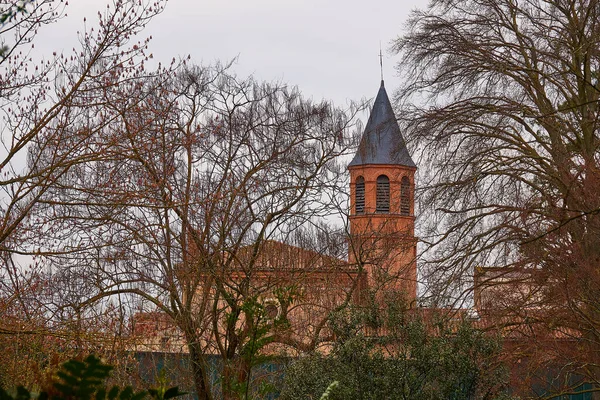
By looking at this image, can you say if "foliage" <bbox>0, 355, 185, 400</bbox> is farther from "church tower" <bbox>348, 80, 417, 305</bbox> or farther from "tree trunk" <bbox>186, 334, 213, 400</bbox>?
"church tower" <bbox>348, 80, 417, 305</bbox>

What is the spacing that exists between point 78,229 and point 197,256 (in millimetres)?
3967

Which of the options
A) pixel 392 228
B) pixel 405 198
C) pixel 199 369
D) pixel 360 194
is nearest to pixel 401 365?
pixel 199 369

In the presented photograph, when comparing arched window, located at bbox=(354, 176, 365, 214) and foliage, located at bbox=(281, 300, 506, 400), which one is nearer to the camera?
foliage, located at bbox=(281, 300, 506, 400)

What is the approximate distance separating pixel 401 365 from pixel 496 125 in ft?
29.2

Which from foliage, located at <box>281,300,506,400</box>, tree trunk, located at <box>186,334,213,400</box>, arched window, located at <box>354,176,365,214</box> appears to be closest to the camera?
foliage, located at <box>281,300,506,400</box>

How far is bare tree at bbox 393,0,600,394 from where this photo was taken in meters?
18.7

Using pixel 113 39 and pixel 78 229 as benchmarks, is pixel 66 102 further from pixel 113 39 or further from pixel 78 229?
pixel 78 229

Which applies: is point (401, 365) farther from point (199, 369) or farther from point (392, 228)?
point (392, 228)

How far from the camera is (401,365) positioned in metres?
12.9

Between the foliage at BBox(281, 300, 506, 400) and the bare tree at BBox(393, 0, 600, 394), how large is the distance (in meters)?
5.13

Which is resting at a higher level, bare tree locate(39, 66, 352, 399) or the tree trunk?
bare tree locate(39, 66, 352, 399)

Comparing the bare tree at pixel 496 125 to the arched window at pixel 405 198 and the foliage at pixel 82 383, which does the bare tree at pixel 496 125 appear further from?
the foliage at pixel 82 383

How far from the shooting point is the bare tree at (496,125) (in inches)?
736

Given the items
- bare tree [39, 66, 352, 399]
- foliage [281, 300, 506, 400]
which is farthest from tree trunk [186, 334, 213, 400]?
foliage [281, 300, 506, 400]
